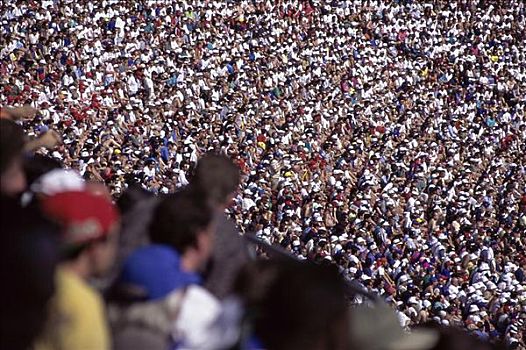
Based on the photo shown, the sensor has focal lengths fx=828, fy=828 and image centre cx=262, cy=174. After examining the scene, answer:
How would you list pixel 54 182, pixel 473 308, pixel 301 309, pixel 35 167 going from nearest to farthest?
pixel 301 309, pixel 54 182, pixel 35 167, pixel 473 308

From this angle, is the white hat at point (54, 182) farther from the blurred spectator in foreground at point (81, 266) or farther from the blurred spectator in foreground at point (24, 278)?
the blurred spectator in foreground at point (24, 278)

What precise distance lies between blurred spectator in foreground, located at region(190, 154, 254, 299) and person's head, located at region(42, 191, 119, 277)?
536 millimetres

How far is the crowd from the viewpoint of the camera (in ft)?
38.8

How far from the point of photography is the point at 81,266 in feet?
8.29

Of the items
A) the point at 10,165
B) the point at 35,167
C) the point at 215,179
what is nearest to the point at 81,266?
the point at 10,165

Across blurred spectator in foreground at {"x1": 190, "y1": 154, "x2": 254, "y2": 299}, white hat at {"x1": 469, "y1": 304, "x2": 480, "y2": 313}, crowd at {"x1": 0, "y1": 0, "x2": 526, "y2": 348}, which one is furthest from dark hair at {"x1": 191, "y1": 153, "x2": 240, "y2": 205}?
white hat at {"x1": 469, "y1": 304, "x2": 480, "y2": 313}

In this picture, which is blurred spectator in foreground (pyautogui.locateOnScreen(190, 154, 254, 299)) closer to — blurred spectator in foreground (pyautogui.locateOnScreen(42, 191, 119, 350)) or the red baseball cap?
blurred spectator in foreground (pyautogui.locateOnScreen(42, 191, 119, 350))

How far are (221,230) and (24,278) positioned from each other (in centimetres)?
125

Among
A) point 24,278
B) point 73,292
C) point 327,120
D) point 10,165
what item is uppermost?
point 24,278

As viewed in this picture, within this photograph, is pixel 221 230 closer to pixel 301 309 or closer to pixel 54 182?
pixel 54 182

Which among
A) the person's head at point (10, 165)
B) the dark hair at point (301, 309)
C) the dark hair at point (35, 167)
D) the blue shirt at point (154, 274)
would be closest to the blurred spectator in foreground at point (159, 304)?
the blue shirt at point (154, 274)

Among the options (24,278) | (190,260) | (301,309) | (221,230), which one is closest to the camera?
(24,278)

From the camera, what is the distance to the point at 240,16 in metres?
21.7

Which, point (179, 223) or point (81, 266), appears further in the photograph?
point (179, 223)
